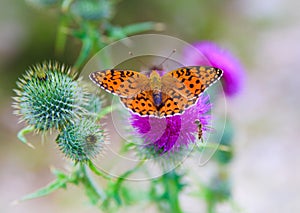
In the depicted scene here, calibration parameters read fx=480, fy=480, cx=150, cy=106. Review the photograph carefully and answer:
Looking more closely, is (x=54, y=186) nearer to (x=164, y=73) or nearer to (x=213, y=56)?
(x=164, y=73)

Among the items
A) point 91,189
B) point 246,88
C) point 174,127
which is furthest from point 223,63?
point 246,88

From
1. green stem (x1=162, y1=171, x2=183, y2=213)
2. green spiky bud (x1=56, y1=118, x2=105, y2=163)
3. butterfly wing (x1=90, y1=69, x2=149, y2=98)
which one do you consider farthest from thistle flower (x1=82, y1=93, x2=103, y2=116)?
green stem (x1=162, y1=171, x2=183, y2=213)

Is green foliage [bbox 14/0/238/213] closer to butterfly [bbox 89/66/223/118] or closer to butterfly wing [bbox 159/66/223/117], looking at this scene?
butterfly [bbox 89/66/223/118]

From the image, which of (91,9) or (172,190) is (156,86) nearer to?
(172,190)

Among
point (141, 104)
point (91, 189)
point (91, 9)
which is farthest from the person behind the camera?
point (91, 9)

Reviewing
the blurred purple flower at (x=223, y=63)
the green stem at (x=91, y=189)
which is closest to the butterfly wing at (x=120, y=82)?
the green stem at (x=91, y=189)

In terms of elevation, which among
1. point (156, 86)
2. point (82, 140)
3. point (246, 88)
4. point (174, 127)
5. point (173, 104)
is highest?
point (246, 88)

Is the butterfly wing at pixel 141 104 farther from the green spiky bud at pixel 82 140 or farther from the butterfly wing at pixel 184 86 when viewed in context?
the green spiky bud at pixel 82 140

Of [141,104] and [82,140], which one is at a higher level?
[141,104]
